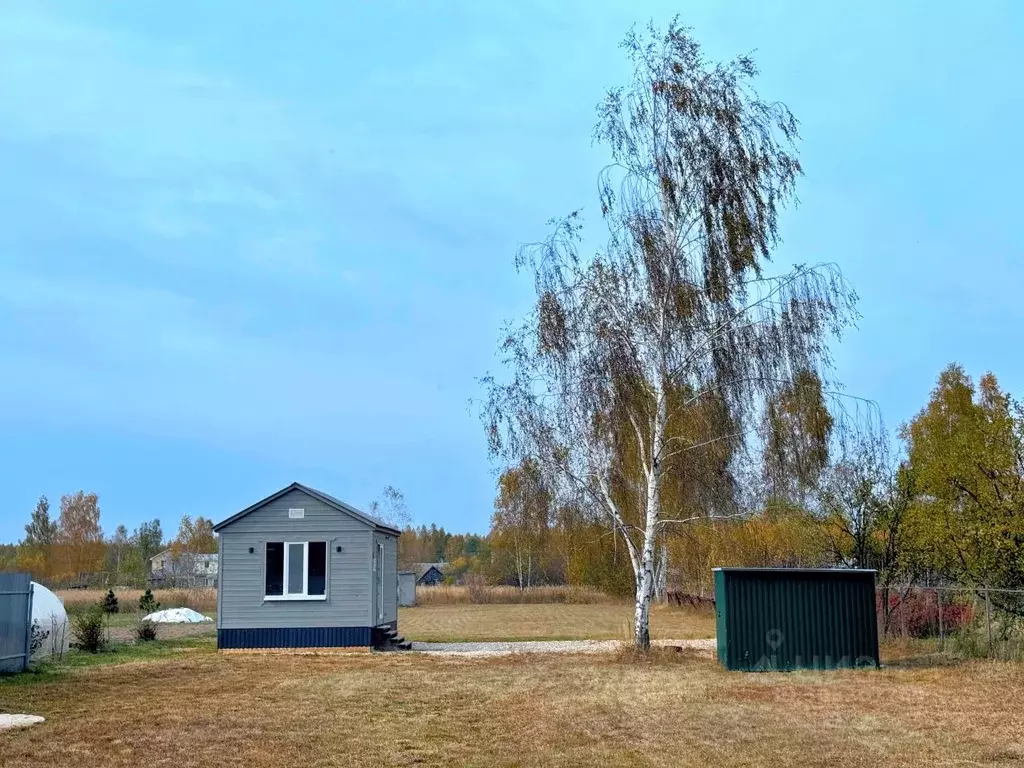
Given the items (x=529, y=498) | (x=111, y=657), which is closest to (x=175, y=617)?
(x=111, y=657)

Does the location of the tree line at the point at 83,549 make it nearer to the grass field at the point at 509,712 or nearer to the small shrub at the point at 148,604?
the small shrub at the point at 148,604

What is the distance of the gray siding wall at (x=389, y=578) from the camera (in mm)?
22641

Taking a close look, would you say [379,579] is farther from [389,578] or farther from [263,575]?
[263,575]

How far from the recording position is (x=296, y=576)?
2095cm

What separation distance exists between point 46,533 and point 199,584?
30773mm

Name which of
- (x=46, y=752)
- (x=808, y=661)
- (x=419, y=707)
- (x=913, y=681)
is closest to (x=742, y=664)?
(x=808, y=661)

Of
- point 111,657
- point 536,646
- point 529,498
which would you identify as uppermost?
point 529,498

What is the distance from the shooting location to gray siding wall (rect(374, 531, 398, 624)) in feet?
74.3

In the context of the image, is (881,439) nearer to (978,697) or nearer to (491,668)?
(978,697)

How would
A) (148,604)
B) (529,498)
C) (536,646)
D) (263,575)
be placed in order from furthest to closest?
(148,604) → (536,646) → (263,575) → (529,498)

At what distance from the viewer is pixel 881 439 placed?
16.9m

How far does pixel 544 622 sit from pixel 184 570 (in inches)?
1516

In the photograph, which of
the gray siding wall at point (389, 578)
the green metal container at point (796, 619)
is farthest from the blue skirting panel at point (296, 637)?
the green metal container at point (796, 619)

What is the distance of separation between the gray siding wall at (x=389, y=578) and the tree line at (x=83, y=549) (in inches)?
1578
